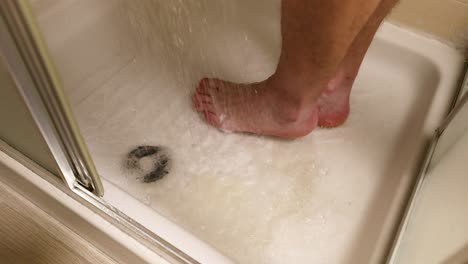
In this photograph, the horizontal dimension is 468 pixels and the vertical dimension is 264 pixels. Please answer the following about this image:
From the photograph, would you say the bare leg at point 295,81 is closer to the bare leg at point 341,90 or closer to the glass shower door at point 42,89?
the bare leg at point 341,90

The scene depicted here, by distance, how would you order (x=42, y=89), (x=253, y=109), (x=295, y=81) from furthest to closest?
(x=253, y=109), (x=295, y=81), (x=42, y=89)

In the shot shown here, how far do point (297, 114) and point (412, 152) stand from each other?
0.21 m

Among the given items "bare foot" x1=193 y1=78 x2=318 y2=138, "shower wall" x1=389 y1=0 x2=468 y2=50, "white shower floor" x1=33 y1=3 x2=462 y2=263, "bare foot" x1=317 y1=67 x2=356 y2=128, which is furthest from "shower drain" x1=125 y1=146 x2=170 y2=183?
"shower wall" x1=389 y1=0 x2=468 y2=50

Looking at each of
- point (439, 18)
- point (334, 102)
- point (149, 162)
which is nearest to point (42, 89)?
point (149, 162)

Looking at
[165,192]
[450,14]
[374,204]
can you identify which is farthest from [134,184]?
[450,14]

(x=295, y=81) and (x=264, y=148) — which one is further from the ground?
(x=295, y=81)

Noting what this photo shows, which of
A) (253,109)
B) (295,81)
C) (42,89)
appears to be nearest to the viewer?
(42,89)

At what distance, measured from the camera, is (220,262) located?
617 mm

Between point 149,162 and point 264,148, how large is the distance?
214mm

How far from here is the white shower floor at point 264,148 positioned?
29.3 inches

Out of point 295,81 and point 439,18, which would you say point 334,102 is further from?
point 439,18

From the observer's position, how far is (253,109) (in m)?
0.81

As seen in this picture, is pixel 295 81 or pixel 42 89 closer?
pixel 42 89

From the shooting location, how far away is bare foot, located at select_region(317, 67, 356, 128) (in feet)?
2.77
